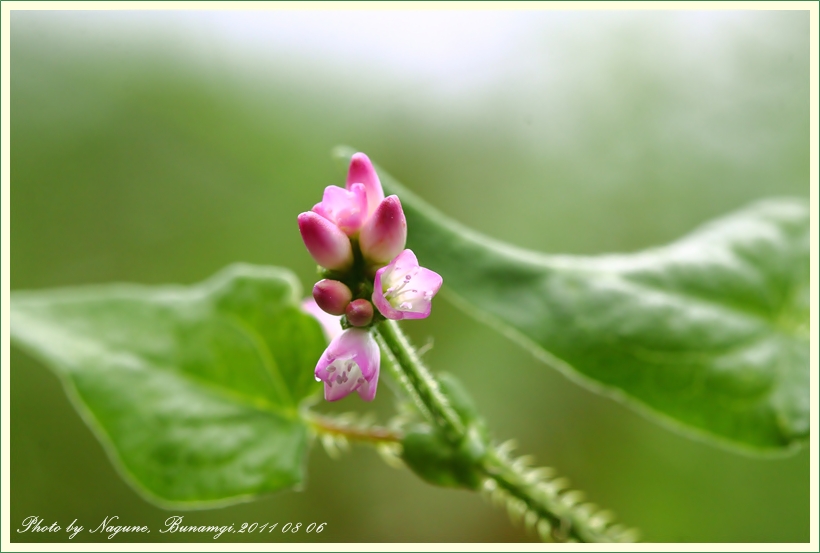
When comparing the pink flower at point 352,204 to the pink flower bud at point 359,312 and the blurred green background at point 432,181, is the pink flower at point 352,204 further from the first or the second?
the blurred green background at point 432,181

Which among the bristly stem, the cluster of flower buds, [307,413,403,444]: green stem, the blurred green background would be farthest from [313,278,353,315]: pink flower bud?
the blurred green background

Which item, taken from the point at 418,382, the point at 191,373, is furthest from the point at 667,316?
the point at 191,373

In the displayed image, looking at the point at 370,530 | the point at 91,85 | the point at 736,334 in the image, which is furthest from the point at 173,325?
the point at 91,85

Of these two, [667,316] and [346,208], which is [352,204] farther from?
[667,316]

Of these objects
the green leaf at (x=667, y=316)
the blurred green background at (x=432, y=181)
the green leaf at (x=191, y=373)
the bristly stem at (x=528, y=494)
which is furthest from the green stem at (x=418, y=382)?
the blurred green background at (x=432, y=181)

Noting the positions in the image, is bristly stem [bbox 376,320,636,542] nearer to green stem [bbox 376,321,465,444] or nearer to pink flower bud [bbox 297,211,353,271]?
green stem [bbox 376,321,465,444]
